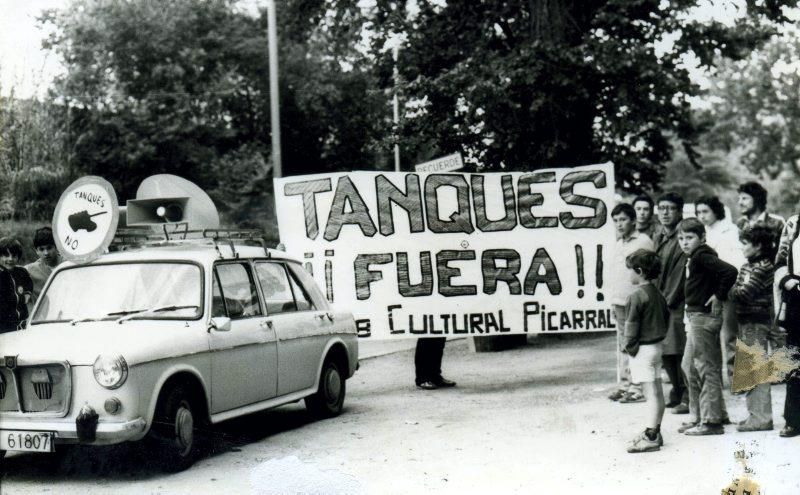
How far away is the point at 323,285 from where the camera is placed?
34.4ft

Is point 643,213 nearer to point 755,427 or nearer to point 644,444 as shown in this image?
point 755,427

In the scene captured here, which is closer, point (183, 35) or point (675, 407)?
point (675, 407)

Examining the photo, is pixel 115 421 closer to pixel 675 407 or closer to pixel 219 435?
pixel 219 435

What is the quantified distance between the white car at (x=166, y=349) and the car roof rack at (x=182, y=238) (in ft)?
0.14

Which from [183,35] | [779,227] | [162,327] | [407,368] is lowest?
[407,368]

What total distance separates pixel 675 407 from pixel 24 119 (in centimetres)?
810

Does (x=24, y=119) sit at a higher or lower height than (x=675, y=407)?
higher

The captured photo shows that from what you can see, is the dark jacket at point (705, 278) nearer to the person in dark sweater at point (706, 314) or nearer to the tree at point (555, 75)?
the person in dark sweater at point (706, 314)

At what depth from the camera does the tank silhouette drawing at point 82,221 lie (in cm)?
782

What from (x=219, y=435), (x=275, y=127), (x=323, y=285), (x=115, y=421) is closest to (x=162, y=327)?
(x=115, y=421)

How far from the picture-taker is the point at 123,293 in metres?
7.50

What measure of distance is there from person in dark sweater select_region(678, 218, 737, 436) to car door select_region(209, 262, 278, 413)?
349cm

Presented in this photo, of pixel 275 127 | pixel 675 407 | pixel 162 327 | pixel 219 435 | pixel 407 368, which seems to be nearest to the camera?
pixel 162 327

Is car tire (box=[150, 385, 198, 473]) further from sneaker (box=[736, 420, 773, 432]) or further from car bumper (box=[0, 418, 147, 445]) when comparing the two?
sneaker (box=[736, 420, 773, 432])
